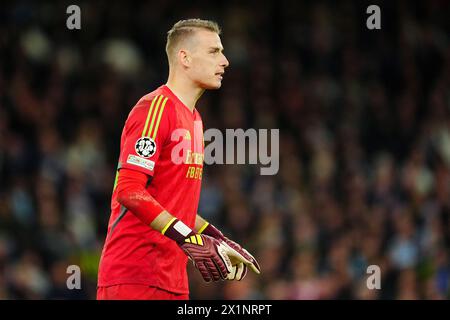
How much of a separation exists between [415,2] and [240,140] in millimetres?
4390

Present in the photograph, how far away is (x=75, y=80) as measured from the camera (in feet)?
41.9

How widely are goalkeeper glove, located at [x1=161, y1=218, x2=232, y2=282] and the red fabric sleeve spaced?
0.11 metres

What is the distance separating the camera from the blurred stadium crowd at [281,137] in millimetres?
11164

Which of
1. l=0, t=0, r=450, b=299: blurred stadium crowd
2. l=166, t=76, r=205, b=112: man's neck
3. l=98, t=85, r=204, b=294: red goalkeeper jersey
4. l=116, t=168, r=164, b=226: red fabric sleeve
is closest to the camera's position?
l=116, t=168, r=164, b=226: red fabric sleeve

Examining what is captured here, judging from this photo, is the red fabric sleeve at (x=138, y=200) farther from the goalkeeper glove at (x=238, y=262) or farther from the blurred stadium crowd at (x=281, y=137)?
the blurred stadium crowd at (x=281, y=137)

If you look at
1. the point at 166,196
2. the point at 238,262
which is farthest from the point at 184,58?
the point at 238,262

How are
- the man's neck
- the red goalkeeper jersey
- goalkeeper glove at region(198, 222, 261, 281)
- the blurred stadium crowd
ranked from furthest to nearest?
the blurred stadium crowd
the man's neck
goalkeeper glove at region(198, 222, 261, 281)
the red goalkeeper jersey

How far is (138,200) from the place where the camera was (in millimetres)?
5410

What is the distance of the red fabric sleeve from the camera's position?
17.8 ft

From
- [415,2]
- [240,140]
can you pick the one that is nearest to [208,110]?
[240,140]

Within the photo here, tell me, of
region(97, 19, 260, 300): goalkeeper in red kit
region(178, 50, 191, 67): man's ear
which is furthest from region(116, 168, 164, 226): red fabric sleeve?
region(178, 50, 191, 67): man's ear

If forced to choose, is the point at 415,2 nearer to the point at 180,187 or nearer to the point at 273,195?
the point at 273,195

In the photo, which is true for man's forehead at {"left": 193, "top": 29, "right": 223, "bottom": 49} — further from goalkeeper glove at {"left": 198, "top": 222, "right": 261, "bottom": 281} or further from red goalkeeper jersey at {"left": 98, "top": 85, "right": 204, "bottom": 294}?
goalkeeper glove at {"left": 198, "top": 222, "right": 261, "bottom": 281}

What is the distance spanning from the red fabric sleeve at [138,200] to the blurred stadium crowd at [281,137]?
5159mm
